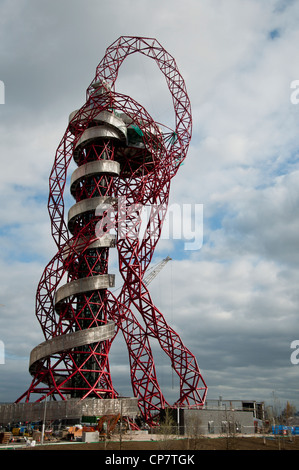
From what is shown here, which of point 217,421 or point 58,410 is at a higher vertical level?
point 58,410

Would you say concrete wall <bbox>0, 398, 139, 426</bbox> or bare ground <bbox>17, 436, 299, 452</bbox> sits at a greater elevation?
concrete wall <bbox>0, 398, 139, 426</bbox>

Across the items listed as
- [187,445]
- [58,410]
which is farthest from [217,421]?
[58,410]

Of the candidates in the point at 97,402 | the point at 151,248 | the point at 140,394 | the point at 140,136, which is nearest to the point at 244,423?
the point at 140,394

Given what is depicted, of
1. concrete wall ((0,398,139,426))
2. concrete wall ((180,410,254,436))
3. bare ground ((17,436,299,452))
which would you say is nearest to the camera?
bare ground ((17,436,299,452))

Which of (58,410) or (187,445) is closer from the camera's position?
(187,445)

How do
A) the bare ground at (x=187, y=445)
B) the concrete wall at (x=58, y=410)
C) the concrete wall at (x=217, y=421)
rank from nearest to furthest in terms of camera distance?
the bare ground at (x=187, y=445), the concrete wall at (x=58, y=410), the concrete wall at (x=217, y=421)

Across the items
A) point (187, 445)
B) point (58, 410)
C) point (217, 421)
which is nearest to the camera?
point (187, 445)

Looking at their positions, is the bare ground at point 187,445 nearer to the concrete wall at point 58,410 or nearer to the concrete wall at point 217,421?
the concrete wall at point 217,421

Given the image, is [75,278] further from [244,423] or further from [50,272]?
[244,423]

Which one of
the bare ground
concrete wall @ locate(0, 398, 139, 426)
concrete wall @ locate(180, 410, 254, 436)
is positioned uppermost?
concrete wall @ locate(0, 398, 139, 426)

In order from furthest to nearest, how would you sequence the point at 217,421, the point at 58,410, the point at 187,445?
the point at 217,421
the point at 58,410
the point at 187,445

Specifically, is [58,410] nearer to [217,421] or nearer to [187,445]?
[187,445]

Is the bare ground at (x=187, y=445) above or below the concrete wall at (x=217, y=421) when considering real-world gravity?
below

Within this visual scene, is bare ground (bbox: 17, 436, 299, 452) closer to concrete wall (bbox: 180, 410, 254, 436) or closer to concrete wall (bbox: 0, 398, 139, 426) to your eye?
concrete wall (bbox: 180, 410, 254, 436)
